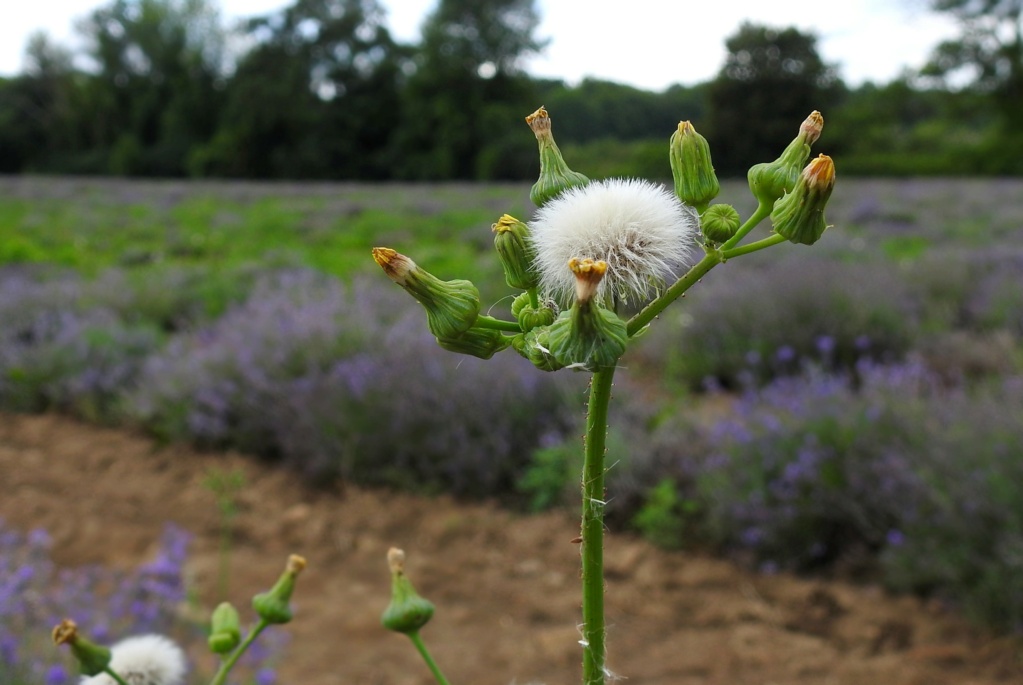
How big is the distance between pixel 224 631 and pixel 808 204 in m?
0.71

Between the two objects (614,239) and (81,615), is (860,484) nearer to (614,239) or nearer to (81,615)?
(81,615)

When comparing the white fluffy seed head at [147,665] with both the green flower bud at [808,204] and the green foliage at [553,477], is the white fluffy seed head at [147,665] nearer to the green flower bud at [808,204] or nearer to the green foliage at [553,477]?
the green flower bud at [808,204]

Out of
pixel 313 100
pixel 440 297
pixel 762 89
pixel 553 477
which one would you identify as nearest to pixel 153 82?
pixel 313 100

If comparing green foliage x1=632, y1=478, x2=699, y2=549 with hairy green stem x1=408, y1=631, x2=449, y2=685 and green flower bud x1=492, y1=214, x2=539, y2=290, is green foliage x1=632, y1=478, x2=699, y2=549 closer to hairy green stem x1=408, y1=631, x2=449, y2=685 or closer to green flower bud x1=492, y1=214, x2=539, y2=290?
hairy green stem x1=408, y1=631, x2=449, y2=685

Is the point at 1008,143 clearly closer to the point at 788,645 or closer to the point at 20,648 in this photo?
the point at 788,645

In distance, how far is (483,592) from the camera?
304 cm

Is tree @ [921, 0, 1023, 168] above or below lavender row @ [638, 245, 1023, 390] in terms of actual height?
above

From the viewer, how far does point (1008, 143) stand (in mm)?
25078

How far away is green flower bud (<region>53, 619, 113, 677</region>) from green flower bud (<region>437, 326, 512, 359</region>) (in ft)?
1.42

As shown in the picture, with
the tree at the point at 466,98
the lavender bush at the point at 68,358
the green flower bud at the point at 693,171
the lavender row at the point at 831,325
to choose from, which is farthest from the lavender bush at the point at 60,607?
the tree at the point at 466,98

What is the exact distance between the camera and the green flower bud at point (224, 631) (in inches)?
33.8

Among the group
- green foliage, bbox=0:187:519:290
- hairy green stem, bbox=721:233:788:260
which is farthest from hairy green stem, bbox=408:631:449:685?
green foliage, bbox=0:187:519:290

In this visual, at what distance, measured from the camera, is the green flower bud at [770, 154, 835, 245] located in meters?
0.64

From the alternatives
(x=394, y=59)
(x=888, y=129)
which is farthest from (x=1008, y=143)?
(x=394, y=59)
